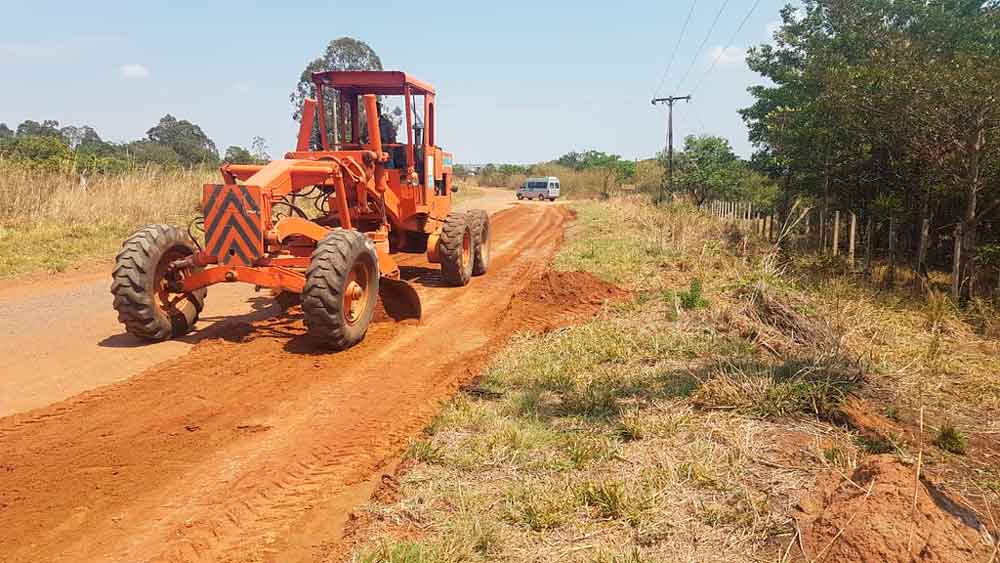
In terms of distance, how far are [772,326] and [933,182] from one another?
7.94 meters

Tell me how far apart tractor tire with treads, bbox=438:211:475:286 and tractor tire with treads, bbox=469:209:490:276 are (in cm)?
32

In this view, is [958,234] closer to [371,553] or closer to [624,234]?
[624,234]

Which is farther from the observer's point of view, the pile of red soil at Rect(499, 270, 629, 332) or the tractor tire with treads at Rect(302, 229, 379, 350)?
the pile of red soil at Rect(499, 270, 629, 332)

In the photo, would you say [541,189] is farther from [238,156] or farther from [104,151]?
[104,151]

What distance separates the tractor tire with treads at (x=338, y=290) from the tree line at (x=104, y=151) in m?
12.5

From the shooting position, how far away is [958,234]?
10984mm

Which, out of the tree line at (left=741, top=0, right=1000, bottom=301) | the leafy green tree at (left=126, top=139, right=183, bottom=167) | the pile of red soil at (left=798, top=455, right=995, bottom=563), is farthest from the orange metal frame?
the leafy green tree at (left=126, top=139, right=183, bottom=167)

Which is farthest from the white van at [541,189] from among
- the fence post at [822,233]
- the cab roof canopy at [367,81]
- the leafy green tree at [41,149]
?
the cab roof canopy at [367,81]

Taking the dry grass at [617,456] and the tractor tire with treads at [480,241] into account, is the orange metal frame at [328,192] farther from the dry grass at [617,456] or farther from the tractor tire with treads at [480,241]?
the dry grass at [617,456]

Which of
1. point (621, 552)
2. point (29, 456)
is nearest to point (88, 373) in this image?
point (29, 456)

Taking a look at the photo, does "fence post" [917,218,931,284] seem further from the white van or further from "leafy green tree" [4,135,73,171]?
the white van

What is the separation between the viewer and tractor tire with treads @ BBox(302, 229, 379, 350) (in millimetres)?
5973

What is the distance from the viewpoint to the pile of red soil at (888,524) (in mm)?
2703

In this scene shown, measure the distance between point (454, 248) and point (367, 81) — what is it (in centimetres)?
268
